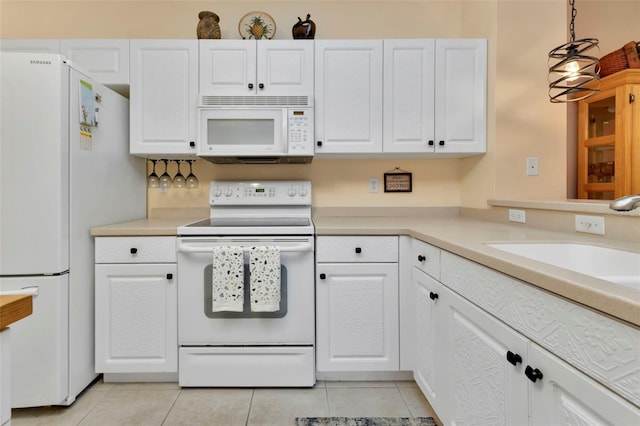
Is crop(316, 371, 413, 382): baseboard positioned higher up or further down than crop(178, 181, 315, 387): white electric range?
further down

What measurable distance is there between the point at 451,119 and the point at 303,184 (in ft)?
3.52

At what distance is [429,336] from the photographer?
5.23ft

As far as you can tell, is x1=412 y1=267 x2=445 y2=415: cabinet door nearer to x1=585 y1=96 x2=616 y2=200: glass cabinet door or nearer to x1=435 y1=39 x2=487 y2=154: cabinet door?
x1=435 y1=39 x2=487 y2=154: cabinet door

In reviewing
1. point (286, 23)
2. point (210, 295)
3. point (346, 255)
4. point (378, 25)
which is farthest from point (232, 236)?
point (378, 25)

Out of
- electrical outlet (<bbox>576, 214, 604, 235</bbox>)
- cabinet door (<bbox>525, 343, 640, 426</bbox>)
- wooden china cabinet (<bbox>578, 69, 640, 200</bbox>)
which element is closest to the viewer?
cabinet door (<bbox>525, 343, 640, 426</bbox>)

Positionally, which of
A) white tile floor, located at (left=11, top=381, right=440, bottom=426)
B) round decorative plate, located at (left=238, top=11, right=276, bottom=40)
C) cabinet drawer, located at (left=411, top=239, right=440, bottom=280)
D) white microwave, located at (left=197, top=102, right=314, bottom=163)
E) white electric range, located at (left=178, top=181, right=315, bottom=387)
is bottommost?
white tile floor, located at (left=11, top=381, right=440, bottom=426)

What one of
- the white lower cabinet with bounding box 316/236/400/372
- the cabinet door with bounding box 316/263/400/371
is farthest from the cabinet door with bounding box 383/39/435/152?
the cabinet door with bounding box 316/263/400/371

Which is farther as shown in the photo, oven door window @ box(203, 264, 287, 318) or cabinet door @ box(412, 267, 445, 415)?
oven door window @ box(203, 264, 287, 318)

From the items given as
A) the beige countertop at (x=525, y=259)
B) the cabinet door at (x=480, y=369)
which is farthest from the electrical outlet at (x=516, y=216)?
the cabinet door at (x=480, y=369)

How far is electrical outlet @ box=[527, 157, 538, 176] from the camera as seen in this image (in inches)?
84.2

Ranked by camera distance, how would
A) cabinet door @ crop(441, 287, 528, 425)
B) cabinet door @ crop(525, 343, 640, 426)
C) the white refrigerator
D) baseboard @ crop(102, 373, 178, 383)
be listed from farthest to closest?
baseboard @ crop(102, 373, 178, 383) → the white refrigerator → cabinet door @ crop(441, 287, 528, 425) → cabinet door @ crop(525, 343, 640, 426)

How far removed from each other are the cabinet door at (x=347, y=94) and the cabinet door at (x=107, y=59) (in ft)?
→ 4.02

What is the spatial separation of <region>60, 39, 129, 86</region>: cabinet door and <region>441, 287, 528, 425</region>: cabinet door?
2294mm

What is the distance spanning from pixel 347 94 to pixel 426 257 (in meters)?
1.19
